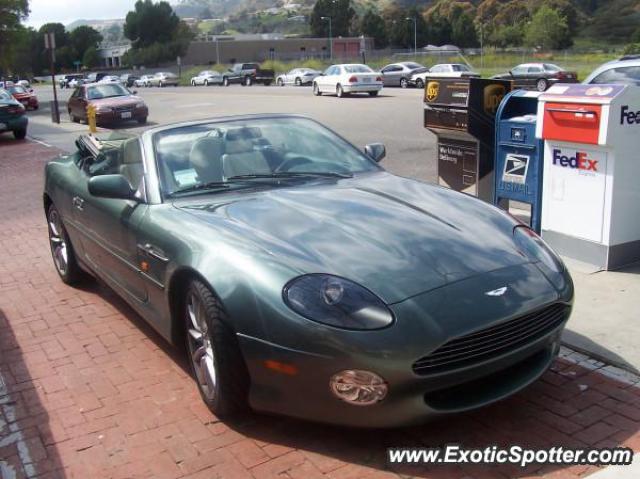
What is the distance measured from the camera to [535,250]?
3.66 m

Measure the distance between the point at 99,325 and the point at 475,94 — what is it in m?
4.24

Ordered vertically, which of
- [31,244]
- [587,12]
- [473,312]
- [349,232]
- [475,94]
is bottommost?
[31,244]

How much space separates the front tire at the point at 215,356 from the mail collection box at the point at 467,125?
417cm

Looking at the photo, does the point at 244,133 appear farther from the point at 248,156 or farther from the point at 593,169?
the point at 593,169

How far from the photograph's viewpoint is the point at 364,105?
2522 cm

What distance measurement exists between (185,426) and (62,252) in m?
3.09

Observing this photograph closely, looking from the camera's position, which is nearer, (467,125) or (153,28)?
(467,125)

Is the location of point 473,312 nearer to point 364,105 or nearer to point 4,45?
point 364,105

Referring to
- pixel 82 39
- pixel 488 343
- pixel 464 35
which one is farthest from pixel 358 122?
pixel 82 39

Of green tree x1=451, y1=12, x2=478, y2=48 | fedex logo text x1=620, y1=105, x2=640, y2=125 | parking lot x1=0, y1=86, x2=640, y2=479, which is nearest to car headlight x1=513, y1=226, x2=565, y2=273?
parking lot x1=0, y1=86, x2=640, y2=479

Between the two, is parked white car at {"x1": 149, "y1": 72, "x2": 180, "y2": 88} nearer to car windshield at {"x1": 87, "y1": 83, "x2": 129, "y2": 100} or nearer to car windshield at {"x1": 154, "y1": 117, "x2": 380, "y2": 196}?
car windshield at {"x1": 87, "y1": 83, "x2": 129, "y2": 100}

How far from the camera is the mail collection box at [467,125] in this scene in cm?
704

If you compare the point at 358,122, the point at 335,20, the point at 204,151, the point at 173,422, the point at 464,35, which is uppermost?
the point at 335,20

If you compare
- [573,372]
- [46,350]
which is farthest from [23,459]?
[573,372]
